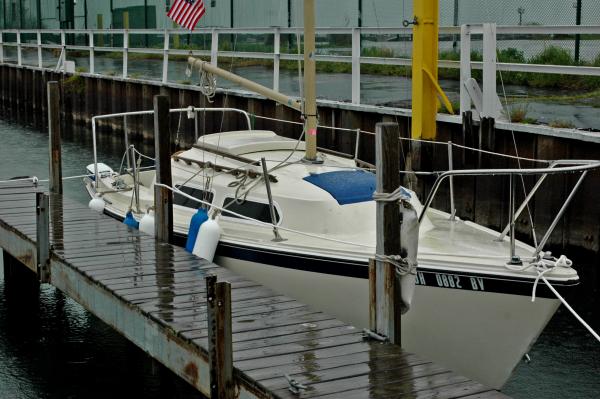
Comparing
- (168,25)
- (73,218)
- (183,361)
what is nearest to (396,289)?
(183,361)

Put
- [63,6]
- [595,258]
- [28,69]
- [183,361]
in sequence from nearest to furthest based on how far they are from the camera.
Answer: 1. [183,361]
2. [595,258]
3. [28,69]
4. [63,6]

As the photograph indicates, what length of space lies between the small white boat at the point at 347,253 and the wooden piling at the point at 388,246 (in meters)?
1.19

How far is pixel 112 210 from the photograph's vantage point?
14.1 meters

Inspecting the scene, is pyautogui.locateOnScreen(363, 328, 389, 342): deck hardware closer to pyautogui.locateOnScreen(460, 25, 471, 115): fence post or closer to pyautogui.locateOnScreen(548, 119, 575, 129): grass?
pyautogui.locateOnScreen(548, 119, 575, 129): grass

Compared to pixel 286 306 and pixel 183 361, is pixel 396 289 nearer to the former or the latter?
pixel 286 306

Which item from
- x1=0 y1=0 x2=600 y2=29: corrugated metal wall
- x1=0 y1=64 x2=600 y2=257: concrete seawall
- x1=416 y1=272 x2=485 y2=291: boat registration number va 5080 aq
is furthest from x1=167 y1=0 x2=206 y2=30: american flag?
x1=416 y1=272 x2=485 y2=291: boat registration number va 5080 aq

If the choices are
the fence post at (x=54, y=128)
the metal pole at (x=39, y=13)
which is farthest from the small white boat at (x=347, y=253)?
the metal pole at (x=39, y=13)

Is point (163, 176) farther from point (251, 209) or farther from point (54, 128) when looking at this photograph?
point (54, 128)

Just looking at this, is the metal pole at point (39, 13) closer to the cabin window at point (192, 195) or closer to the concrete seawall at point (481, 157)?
the concrete seawall at point (481, 157)

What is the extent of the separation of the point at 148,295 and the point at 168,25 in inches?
1388

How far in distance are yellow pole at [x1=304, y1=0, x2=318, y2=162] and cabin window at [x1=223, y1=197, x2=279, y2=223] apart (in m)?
1.05

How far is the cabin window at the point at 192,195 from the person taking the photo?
1254 centimetres

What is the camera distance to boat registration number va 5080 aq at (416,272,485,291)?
9.80 meters

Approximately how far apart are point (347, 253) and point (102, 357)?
3195mm
